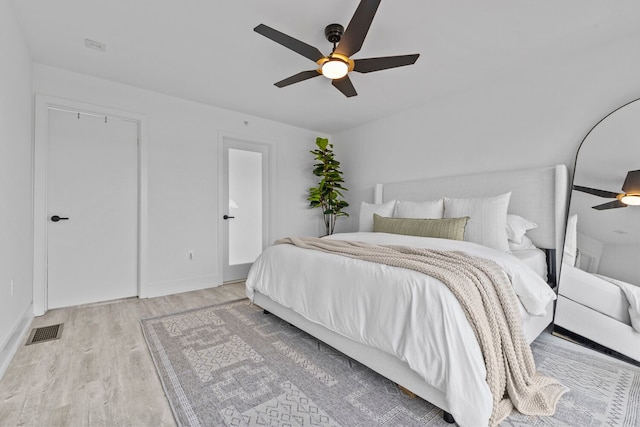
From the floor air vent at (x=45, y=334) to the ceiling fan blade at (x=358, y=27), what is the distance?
10.3ft

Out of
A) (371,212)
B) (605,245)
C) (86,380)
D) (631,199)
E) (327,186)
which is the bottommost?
(86,380)

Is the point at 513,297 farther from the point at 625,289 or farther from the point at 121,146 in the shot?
the point at 121,146

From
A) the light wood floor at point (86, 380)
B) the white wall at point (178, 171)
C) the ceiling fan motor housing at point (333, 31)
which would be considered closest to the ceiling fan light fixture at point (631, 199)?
the ceiling fan motor housing at point (333, 31)

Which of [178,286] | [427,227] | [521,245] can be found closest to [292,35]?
[427,227]

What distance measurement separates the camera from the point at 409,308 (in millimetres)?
1518

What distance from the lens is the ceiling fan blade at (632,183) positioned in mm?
2240

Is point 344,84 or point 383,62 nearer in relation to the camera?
point 383,62

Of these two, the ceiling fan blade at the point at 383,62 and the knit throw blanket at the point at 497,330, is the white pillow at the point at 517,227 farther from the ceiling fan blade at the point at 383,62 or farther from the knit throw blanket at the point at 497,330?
the ceiling fan blade at the point at 383,62

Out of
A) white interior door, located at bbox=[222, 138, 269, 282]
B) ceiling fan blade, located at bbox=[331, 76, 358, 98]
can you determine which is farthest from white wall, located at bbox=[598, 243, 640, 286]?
white interior door, located at bbox=[222, 138, 269, 282]

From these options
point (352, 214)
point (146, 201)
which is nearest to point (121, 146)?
point (146, 201)

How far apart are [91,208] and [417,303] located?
3464mm

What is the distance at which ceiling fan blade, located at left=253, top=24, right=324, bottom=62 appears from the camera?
1845 millimetres

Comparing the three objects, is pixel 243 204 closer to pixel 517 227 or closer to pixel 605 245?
pixel 517 227

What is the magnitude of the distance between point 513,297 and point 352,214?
3.27 meters
